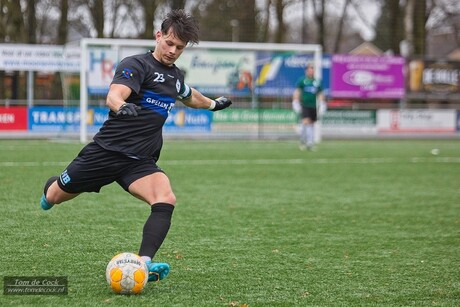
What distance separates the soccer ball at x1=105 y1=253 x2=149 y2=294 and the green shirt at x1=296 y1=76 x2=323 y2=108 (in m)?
16.2

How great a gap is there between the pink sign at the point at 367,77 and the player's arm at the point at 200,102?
83.9 ft

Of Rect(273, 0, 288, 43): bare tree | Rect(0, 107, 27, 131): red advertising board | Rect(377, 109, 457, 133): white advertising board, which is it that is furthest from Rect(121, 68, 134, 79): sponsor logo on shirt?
Rect(273, 0, 288, 43): bare tree

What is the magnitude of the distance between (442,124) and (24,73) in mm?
17332

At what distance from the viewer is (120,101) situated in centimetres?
523

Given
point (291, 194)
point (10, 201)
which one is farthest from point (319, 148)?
point (10, 201)

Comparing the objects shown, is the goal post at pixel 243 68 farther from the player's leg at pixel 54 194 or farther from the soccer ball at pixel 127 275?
the soccer ball at pixel 127 275

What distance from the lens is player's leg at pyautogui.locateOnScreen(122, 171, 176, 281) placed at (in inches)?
212

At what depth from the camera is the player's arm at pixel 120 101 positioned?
16.4 ft

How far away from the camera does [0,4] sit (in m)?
35.1

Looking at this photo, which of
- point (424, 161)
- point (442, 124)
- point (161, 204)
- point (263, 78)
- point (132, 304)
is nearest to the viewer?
point (132, 304)

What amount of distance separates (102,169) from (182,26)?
113cm

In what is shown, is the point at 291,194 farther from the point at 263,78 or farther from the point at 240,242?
the point at 263,78

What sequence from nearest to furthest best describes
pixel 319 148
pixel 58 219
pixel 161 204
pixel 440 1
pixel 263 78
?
1. pixel 161 204
2. pixel 58 219
3. pixel 319 148
4. pixel 263 78
5. pixel 440 1

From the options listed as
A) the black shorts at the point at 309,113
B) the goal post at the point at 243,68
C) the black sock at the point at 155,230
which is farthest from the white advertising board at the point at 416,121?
the black sock at the point at 155,230
